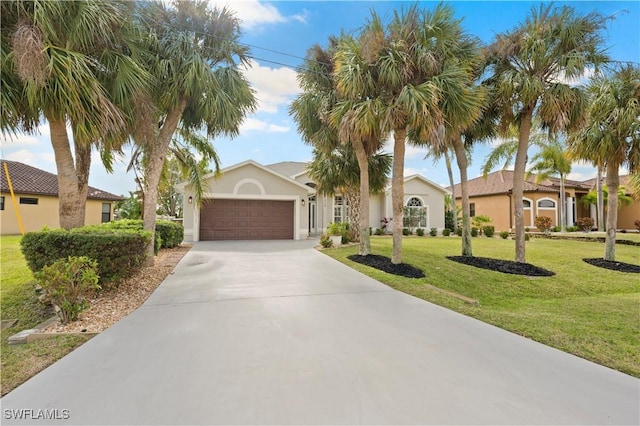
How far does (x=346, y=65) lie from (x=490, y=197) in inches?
903

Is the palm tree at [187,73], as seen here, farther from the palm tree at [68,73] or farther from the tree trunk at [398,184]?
the tree trunk at [398,184]

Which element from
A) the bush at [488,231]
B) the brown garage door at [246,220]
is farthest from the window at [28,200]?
the bush at [488,231]

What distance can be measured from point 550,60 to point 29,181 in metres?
25.9

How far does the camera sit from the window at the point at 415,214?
22.1 m

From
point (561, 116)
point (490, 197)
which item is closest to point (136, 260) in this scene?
point (561, 116)

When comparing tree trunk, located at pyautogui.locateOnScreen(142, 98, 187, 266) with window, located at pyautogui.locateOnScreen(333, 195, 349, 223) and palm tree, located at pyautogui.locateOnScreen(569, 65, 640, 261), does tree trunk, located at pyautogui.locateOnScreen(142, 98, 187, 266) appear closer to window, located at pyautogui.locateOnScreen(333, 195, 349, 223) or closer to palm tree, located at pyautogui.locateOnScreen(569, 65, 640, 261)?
palm tree, located at pyautogui.locateOnScreen(569, 65, 640, 261)

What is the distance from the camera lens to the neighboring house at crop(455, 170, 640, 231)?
24172 mm

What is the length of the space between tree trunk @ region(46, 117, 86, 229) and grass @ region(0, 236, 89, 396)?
1.61 metres

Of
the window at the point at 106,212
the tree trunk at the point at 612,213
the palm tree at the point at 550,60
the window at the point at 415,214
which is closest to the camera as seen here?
the palm tree at the point at 550,60

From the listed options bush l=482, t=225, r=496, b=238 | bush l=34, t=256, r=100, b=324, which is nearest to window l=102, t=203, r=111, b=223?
bush l=34, t=256, r=100, b=324

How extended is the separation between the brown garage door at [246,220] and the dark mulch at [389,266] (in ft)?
25.6

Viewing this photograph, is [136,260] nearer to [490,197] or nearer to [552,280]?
[552,280]

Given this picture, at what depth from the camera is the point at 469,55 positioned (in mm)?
Result: 8562

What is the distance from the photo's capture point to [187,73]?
309 inches
